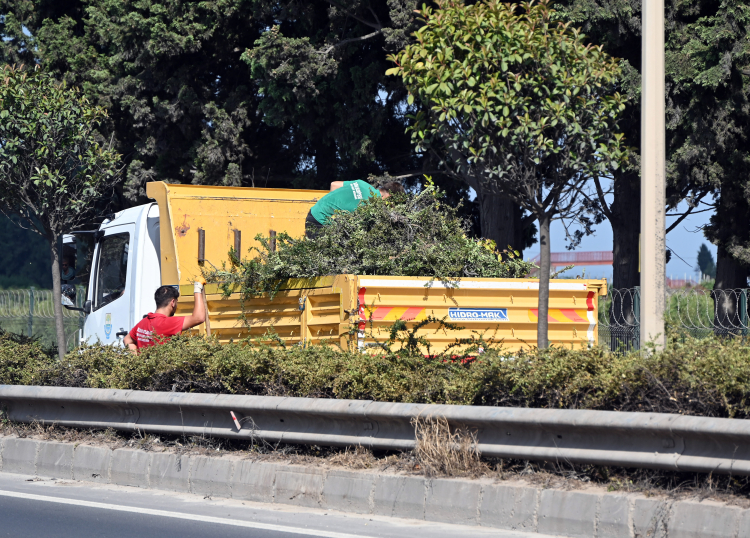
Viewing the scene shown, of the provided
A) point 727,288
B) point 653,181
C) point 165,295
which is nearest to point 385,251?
point 165,295

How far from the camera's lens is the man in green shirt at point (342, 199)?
8836mm

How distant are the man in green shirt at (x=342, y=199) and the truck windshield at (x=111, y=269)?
261cm

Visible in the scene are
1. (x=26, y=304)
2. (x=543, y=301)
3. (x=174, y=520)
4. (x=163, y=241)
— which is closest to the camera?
(x=174, y=520)

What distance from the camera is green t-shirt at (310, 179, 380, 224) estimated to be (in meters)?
8.98

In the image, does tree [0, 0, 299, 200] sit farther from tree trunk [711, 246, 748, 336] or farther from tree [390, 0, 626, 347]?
tree [390, 0, 626, 347]

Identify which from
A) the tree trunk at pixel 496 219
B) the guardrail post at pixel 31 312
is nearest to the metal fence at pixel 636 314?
the tree trunk at pixel 496 219

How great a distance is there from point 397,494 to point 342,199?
4.24m

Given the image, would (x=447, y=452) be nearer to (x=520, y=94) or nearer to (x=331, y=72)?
(x=520, y=94)

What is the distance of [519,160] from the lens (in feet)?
23.9

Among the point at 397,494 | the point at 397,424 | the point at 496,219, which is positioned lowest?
the point at 397,494

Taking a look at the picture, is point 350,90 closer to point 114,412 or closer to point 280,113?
point 280,113

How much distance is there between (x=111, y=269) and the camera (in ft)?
34.6

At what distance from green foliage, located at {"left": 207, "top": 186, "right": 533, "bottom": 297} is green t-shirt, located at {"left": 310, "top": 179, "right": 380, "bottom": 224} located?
747mm

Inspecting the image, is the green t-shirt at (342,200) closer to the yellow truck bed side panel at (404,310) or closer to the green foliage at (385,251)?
the green foliage at (385,251)
